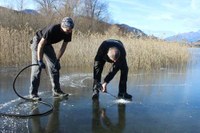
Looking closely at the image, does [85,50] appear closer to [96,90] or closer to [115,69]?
[96,90]

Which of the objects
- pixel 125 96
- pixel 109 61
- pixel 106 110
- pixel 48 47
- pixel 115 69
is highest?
pixel 48 47

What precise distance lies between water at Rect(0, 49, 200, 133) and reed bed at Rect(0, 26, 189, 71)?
12.0ft

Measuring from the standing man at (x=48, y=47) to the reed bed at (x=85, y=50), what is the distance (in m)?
5.82

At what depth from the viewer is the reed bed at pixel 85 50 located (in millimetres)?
12414

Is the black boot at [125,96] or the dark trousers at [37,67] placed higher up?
the dark trousers at [37,67]

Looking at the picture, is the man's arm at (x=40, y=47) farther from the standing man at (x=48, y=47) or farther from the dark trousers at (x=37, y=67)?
the dark trousers at (x=37, y=67)

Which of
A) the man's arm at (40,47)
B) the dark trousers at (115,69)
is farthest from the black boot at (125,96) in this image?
the man's arm at (40,47)

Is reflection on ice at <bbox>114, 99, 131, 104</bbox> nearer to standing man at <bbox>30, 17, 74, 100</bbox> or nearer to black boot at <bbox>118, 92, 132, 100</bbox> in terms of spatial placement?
black boot at <bbox>118, 92, 132, 100</bbox>

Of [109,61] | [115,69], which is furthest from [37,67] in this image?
[115,69]

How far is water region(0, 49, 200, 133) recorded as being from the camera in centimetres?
503

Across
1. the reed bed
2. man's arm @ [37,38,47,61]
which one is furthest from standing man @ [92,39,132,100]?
the reed bed

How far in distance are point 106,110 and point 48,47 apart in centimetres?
170

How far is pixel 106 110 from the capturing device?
240 inches

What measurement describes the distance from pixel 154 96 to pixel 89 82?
7.15ft
